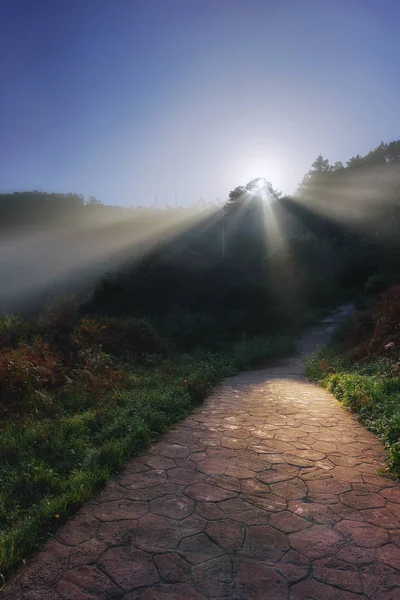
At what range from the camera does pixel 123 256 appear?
2169 centimetres

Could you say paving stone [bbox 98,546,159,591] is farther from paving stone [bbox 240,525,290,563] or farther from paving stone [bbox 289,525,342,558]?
paving stone [bbox 289,525,342,558]

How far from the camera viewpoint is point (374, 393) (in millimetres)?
5477

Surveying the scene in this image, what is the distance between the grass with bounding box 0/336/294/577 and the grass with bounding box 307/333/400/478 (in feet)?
7.92

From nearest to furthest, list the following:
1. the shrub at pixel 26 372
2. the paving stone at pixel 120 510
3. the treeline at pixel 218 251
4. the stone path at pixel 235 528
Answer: the stone path at pixel 235 528 → the paving stone at pixel 120 510 → the shrub at pixel 26 372 → the treeline at pixel 218 251

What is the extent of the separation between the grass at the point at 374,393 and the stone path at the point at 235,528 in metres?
0.23

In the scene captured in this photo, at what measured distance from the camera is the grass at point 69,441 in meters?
2.75

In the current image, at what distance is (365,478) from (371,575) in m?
1.36

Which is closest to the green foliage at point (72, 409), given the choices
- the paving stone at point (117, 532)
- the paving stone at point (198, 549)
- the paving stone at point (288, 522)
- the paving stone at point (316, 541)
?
the paving stone at point (117, 532)

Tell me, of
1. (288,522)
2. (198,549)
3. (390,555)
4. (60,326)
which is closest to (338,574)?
(390,555)

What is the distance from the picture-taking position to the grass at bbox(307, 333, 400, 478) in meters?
4.30

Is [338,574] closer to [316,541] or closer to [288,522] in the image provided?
[316,541]

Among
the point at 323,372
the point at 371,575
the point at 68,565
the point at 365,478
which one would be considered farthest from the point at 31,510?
the point at 323,372

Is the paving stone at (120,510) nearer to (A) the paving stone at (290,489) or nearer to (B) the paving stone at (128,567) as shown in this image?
(B) the paving stone at (128,567)

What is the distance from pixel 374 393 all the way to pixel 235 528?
3.58 meters
